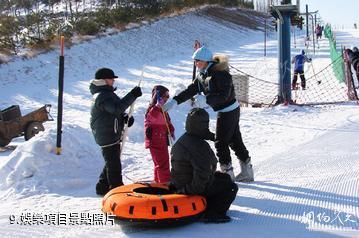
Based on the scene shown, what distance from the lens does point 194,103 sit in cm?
1090

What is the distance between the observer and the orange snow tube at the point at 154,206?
4.29 metres

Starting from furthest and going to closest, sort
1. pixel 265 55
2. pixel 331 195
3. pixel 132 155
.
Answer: pixel 265 55
pixel 132 155
pixel 331 195

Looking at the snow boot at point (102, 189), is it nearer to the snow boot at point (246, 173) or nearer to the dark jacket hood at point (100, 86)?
the dark jacket hood at point (100, 86)

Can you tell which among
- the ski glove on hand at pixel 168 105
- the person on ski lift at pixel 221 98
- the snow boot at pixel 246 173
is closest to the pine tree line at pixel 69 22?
A: the ski glove on hand at pixel 168 105

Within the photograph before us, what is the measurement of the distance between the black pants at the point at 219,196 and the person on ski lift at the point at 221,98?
2.92 feet

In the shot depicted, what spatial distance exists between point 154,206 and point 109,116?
1.58 meters

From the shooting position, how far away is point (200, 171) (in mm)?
A: 4445

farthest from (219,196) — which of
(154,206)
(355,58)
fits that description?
(355,58)

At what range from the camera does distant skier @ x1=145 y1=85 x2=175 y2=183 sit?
5.91 meters

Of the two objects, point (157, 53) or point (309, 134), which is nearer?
point (309, 134)

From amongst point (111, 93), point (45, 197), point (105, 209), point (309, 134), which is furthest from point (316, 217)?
point (309, 134)

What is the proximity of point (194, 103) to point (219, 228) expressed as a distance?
260 inches

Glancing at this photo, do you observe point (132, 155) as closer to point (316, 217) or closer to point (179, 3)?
point (316, 217)

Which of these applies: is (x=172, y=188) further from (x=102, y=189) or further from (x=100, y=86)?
(x=100, y=86)
